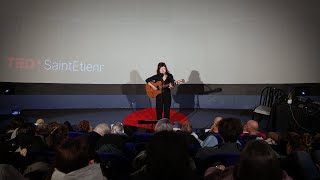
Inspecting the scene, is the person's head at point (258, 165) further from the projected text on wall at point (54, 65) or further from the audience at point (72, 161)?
the projected text on wall at point (54, 65)

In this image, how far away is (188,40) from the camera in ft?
29.7

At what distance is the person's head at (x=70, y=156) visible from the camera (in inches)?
87.5

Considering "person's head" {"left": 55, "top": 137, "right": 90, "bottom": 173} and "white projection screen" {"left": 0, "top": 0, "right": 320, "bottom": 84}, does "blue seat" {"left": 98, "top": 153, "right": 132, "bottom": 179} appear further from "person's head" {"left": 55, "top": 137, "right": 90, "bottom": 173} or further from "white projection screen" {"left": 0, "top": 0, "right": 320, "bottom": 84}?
"white projection screen" {"left": 0, "top": 0, "right": 320, "bottom": 84}

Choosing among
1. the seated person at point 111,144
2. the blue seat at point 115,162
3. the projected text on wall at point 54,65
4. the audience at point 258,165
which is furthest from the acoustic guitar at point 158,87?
the audience at point 258,165

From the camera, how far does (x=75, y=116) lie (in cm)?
906

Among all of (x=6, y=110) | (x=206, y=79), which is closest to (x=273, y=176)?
(x=206, y=79)

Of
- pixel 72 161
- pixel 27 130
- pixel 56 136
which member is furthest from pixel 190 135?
pixel 72 161

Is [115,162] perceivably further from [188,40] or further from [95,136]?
[188,40]

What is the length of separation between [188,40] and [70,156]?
23.4 ft

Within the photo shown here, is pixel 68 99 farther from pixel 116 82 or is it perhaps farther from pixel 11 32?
pixel 11 32

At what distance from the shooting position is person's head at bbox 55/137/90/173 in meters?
2.22

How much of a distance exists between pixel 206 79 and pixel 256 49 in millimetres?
1440

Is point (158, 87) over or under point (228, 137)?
over

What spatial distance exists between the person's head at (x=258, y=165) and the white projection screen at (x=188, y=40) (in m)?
7.21
